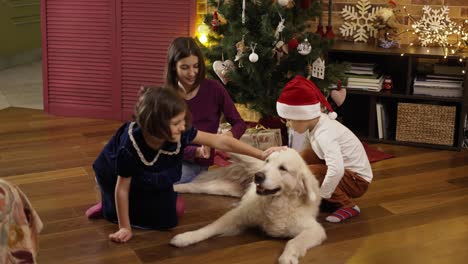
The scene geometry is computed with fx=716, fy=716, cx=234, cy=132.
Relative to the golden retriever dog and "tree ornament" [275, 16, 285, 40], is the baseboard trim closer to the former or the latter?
"tree ornament" [275, 16, 285, 40]

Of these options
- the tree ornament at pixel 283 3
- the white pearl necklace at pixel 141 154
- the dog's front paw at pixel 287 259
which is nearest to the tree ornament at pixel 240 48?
the tree ornament at pixel 283 3

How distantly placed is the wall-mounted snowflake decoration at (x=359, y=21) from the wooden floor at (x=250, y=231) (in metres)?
0.85

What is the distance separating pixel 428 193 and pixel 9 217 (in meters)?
2.19

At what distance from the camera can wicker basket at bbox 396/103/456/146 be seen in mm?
4266

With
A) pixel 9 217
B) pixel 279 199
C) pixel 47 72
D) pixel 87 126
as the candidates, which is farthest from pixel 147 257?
pixel 47 72

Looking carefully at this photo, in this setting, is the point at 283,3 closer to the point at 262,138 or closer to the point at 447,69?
the point at 262,138

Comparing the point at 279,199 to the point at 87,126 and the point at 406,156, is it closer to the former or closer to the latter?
the point at 406,156

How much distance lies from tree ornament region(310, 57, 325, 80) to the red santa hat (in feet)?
3.28

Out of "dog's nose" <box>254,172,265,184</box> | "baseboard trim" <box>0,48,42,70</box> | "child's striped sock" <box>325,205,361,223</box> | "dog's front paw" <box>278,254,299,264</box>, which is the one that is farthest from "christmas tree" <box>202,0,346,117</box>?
"baseboard trim" <box>0,48,42,70</box>

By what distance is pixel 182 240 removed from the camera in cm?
281

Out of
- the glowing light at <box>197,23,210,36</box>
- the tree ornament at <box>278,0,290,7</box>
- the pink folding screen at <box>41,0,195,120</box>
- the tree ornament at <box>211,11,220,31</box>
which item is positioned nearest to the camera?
the tree ornament at <box>278,0,290,7</box>

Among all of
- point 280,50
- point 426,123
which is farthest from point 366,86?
point 280,50

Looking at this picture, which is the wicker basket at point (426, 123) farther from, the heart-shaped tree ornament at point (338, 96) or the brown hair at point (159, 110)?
the brown hair at point (159, 110)

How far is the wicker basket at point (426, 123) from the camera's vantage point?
427cm
